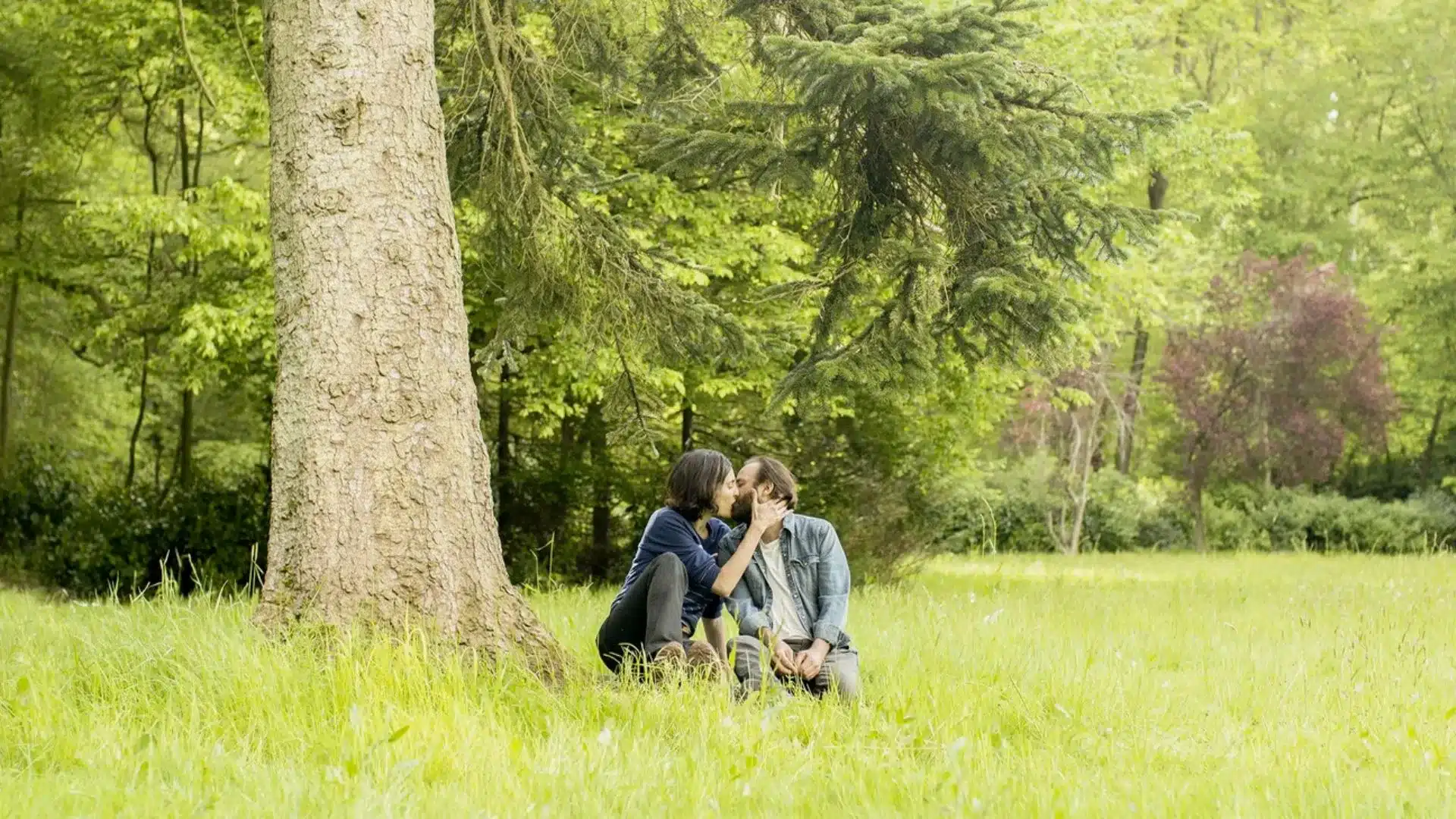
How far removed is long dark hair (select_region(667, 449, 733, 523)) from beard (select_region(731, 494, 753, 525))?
0.31ft

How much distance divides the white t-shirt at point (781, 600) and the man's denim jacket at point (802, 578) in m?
0.02

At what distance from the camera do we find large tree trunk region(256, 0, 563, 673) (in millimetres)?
5008

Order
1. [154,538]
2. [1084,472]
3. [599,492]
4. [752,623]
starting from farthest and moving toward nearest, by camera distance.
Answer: [1084,472] → [154,538] → [599,492] → [752,623]

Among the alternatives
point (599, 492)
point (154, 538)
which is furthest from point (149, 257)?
point (599, 492)

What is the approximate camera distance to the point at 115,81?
609 inches

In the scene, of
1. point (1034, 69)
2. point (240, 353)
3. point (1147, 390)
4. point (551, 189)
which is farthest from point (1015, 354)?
point (1147, 390)

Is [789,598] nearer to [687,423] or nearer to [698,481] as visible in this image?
[698,481]

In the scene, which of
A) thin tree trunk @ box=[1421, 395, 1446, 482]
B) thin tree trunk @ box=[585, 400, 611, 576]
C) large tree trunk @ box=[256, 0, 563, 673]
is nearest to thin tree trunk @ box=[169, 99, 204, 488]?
thin tree trunk @ box=[585, 400, 611, 576]

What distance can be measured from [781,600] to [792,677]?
0.43 m

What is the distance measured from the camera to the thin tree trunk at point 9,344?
17.0 m

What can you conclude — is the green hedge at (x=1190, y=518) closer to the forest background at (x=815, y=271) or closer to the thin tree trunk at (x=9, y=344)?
the forest background at (x=815, y=271)

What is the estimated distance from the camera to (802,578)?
222 inches

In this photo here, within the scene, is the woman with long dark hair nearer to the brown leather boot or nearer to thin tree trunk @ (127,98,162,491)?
the brown leather boot

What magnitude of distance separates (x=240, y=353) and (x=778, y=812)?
1124 cm
